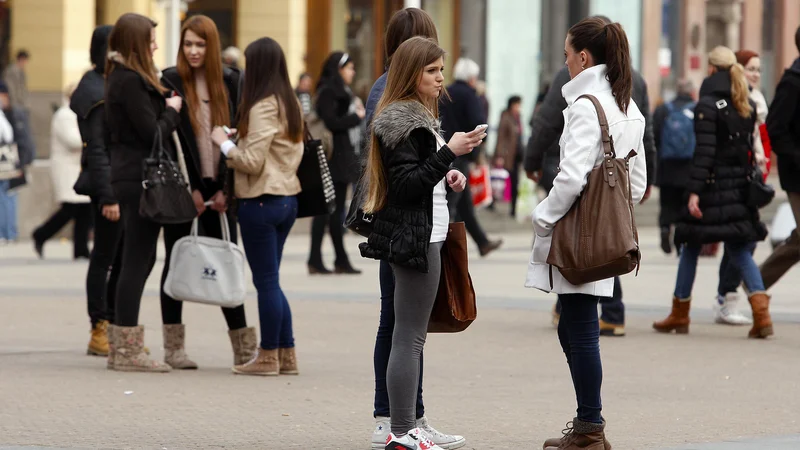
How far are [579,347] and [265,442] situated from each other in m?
1.34

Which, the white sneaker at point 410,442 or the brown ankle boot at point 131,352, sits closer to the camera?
the white sneaker at point 410,442

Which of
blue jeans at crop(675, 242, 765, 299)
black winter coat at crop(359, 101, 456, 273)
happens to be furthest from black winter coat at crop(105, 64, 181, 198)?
blue jeans at crop(675, 242, 765, 299)

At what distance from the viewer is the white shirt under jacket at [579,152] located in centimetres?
598

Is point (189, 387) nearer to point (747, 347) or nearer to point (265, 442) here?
point (265, 442)

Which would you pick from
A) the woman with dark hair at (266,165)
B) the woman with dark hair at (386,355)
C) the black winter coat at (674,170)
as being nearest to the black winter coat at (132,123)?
the woman with dark hair at (266,165)

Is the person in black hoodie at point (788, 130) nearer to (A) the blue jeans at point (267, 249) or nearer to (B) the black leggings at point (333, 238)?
(A) the blue jeans at point (267, 249)

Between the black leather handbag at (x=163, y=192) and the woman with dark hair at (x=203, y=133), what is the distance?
0.21 m

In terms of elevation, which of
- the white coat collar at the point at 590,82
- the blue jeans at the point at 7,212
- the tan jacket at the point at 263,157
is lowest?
the blue jeans at the point at 7,212

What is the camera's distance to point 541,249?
6.21 metres

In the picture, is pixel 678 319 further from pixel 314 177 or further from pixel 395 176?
pixel 395 176

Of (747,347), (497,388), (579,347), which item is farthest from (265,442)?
(747,347)

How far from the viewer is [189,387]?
799 cm

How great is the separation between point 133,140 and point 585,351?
10.5 ft

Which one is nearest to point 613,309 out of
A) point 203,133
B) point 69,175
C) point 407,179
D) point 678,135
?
point 203,133
